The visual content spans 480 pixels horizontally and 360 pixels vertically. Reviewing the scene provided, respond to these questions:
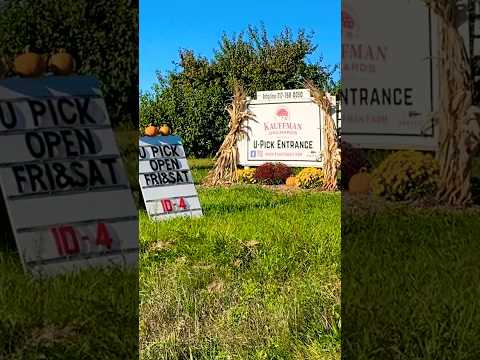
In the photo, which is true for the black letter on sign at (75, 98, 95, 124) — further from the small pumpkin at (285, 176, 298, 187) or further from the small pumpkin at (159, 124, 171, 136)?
the small pumpkin at (285, 176, 298, 187)

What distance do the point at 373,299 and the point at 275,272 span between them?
1.54 ft

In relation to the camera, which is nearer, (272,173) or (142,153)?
(272,173)

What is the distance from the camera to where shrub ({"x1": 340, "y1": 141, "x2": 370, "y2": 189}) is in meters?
3.76

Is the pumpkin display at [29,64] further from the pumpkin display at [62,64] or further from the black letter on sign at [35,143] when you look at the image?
the black letter on sign at [35,143]

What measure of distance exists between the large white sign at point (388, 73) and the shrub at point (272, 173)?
504 millimetres

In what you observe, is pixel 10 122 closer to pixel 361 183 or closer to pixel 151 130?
pixel 151 130

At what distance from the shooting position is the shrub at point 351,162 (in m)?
3.76

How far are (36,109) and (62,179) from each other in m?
0.33

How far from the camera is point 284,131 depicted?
3.33 metres

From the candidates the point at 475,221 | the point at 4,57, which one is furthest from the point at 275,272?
the point at 4,57

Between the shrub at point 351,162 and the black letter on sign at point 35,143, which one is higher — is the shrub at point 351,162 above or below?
below

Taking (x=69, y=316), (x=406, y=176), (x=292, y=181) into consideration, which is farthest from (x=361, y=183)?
Answer: (x=69, y=316)

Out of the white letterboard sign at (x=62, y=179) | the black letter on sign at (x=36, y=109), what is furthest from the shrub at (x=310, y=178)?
the black letter on sign at (x=36, y=109)

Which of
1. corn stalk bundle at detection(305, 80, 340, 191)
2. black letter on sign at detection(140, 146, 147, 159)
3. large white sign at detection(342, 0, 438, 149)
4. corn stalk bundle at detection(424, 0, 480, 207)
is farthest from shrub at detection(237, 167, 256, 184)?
corn stalk bundle at detection(424, 0, 480, 207)
